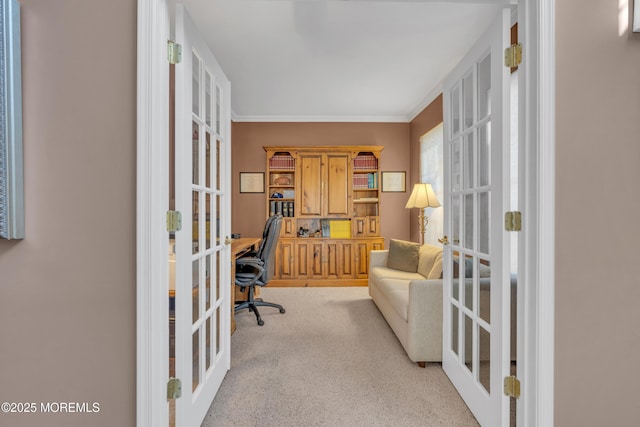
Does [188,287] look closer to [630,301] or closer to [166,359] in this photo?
[166,359]

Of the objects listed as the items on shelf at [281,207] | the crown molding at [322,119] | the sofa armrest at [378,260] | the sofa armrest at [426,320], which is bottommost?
the sofa armrest at [426,320]

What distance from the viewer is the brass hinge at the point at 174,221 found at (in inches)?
49.5

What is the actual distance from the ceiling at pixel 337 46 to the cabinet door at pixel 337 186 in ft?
2.68

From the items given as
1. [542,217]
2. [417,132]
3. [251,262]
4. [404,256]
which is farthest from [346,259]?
[542,217]

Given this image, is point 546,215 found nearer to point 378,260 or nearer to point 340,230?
point 378,260

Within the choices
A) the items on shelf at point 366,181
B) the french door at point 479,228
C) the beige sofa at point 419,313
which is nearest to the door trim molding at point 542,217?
the french door at point 479,228

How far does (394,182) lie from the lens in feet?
17.1

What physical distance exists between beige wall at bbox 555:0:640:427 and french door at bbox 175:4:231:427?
1541mm

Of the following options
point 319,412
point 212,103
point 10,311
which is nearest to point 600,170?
point 319,412

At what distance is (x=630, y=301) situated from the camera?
1207 millimetres

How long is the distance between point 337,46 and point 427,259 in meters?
2.34

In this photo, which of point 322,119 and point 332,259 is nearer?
point 332,259

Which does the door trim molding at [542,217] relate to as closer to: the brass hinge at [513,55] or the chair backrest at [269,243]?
the brass hinge at [513,55]

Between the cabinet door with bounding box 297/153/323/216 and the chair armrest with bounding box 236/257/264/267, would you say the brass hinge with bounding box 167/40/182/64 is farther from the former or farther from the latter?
the cabinet door with bounding box 297/153/323/216
